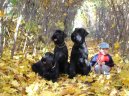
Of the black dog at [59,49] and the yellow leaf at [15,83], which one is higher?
the black dog at [59,49]

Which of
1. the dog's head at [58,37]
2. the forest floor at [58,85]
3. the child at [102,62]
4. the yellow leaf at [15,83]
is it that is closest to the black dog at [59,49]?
the dog's head at [58,37]

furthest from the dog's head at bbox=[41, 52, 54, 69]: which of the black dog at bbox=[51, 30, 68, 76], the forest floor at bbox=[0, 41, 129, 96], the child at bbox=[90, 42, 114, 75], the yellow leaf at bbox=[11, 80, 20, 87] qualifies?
the yellow leaf at bbox=[11, 80, 20, 87]

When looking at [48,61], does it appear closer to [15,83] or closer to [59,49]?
[59,49]

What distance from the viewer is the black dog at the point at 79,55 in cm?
717

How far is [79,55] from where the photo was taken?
24.2 feet

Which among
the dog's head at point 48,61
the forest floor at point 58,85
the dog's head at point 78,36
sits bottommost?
the forest floor at point 58,85

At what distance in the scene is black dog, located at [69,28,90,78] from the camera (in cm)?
717

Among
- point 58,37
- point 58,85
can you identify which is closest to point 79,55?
point 58,37

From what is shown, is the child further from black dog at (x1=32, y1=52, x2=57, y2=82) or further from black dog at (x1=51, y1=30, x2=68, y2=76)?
black dog at (x1=32, y1=52, x2=57, y2=82)

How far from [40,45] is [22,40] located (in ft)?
2.45

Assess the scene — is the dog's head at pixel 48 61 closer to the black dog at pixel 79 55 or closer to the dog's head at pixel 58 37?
the dog's head at pixel 58 37

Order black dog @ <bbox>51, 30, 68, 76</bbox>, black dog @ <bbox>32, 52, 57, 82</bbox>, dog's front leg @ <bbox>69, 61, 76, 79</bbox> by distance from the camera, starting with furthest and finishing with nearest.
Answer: dog's front leg @ <bbox>69, 61, 76, 79</bbox>
black dog @ <bbox>51, 30, 68, 76</bbox>
black dog @ <bbox>32, 52, 57, 82</bbox>

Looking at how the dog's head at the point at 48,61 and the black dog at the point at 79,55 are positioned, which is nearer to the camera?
the dog's head at the point at 48,61

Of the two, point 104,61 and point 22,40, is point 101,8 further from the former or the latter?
point 104,61
